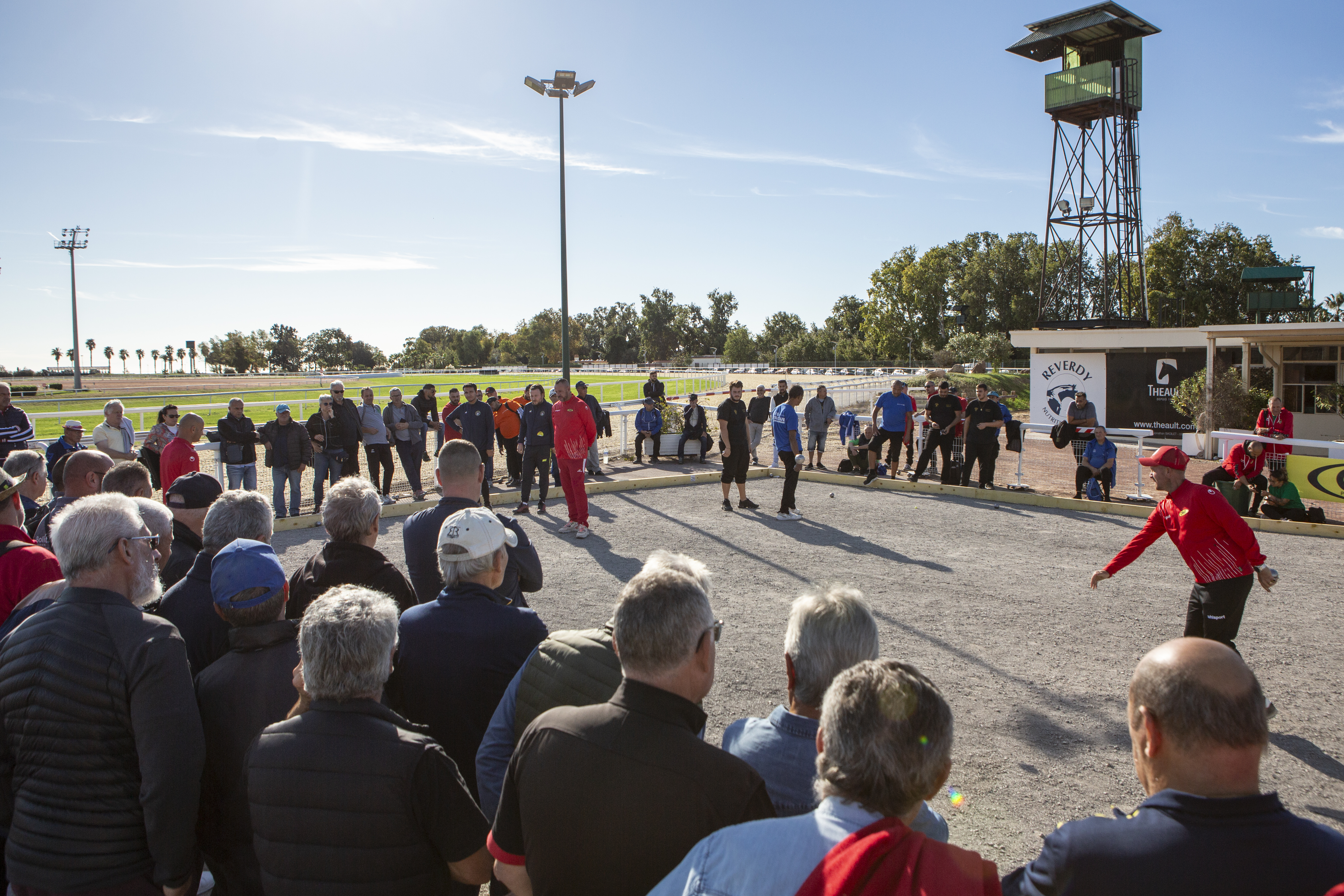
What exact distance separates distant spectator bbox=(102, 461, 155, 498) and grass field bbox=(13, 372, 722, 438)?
10256 millimetres

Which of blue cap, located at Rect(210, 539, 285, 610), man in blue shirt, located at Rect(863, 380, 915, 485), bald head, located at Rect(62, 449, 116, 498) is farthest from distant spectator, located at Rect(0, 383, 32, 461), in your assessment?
man in blue shirt, located at Rect(863, 380, 915, 485)

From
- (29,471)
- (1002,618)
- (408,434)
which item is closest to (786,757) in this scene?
(29,471)

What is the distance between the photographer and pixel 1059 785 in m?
4.16

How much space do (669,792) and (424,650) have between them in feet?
4.65

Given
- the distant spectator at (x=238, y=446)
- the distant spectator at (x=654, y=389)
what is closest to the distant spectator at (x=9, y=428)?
the distant spectator at (x=238, y=446)

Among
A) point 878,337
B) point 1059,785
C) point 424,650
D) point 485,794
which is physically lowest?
point 1059,785

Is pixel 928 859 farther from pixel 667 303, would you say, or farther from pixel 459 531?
pixel 667 303

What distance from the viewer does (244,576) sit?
267 centimetres

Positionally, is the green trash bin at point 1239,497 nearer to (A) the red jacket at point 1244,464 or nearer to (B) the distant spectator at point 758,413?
(A) the red jacket at point 1244,464

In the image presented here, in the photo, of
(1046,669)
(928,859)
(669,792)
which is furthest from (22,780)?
(1046,669)

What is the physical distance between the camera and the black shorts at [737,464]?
11742 millimetres

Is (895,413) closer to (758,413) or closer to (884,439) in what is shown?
(884,439)

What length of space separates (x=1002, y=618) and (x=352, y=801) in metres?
6.12

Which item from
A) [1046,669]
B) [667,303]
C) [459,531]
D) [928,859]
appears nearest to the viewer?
[928,859]
